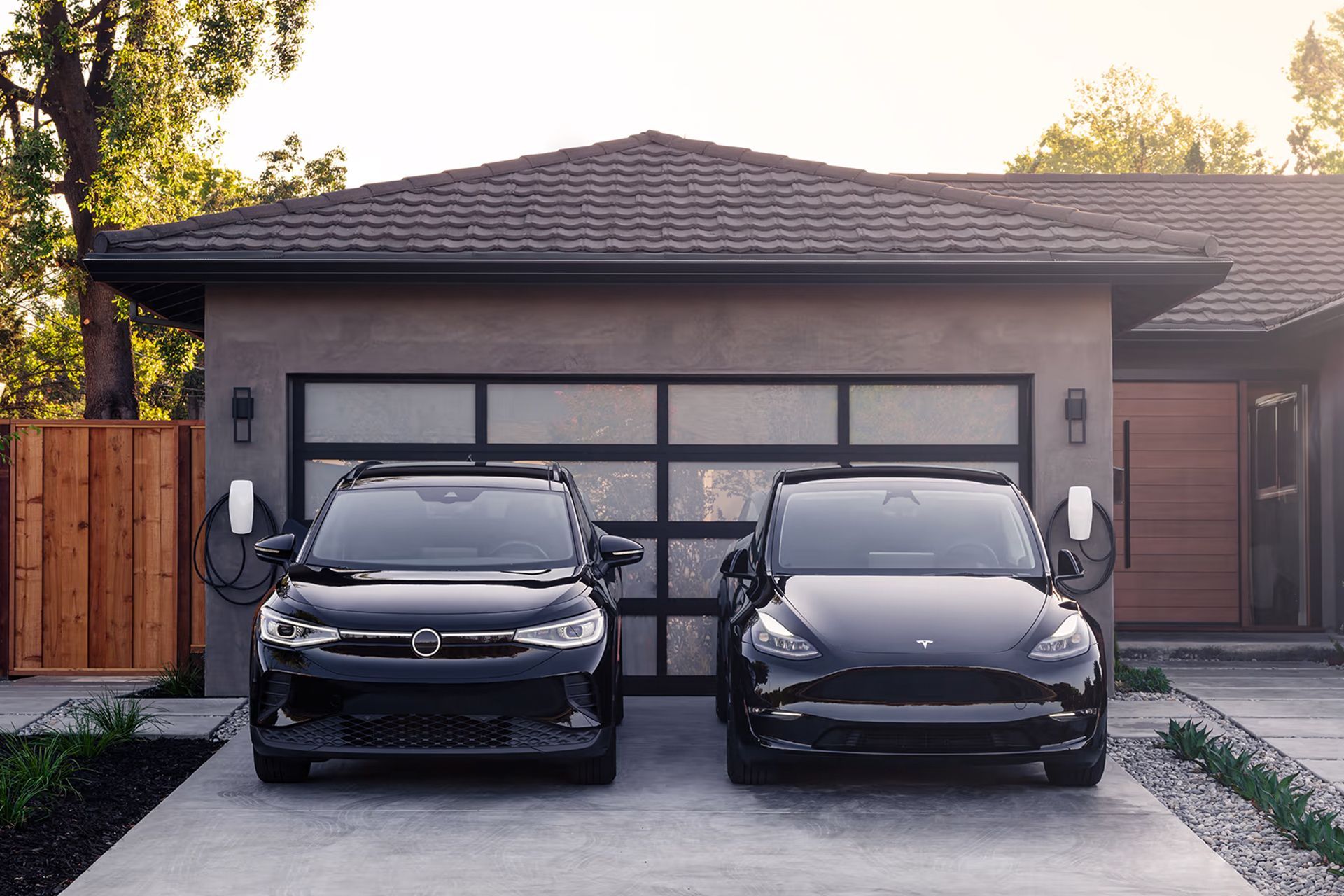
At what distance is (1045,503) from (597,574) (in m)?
4.07

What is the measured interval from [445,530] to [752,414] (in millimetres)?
3194

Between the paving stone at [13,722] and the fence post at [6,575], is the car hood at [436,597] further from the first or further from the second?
the fence post at [6,575]

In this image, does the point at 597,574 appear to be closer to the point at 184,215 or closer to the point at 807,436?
the point at 807,436

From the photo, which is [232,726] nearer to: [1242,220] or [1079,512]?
[1079,512]

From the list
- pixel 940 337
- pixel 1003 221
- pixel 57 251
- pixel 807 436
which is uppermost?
pixel 57 251

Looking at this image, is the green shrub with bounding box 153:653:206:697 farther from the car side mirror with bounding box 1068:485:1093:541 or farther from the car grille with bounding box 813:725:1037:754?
the car side mirror with bounding box 1068:485:1093:541

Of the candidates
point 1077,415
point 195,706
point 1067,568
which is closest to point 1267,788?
point 1067,568

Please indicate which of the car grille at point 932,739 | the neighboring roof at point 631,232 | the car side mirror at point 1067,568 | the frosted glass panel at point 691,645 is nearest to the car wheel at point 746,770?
the car grille at point 932,739

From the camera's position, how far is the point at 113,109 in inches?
908

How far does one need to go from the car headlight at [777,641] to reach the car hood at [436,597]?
88cm

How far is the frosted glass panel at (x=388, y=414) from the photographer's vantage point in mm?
10266

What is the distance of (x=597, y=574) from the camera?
25.0 ft

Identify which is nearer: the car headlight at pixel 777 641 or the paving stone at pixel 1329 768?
the car headlight at pixel 777 641

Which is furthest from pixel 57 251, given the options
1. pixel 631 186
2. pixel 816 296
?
pixel 816 296
